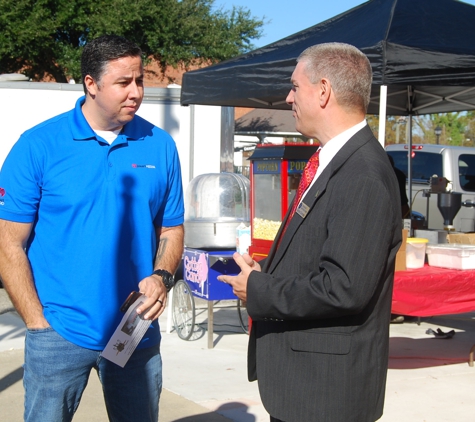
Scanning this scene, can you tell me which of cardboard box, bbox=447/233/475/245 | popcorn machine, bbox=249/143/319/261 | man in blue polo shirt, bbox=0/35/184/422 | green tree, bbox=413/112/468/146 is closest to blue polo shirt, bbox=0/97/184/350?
man in blue polo shirt, bbox=0/35/184/422

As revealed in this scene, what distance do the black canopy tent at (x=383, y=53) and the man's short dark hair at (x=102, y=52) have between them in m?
3.08

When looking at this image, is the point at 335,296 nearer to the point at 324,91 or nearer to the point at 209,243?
the point at 324,91

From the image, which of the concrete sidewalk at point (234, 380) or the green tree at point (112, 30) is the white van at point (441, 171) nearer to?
the concrete sidewalk at point (234, 380)

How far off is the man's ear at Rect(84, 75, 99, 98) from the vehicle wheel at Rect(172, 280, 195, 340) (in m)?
4.27

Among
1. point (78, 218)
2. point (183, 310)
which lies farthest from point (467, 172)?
point (78, 218)

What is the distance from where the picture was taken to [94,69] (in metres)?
2.66

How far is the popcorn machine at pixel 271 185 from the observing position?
593 cm

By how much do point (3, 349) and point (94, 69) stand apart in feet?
15.2

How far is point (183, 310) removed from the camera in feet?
23.2

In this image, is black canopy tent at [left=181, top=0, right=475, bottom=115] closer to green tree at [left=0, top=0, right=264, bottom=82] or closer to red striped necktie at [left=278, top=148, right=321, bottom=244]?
red striped necktie at [left=278, top=148, right=321, bottom=244]

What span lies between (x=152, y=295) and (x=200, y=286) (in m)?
4.04

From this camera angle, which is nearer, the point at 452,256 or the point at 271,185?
the point at 452,256

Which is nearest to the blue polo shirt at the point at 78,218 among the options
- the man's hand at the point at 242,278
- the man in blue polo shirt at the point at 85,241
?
the man in blue polo shirt at the point at 85,241

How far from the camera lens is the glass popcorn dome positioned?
22.5ft
